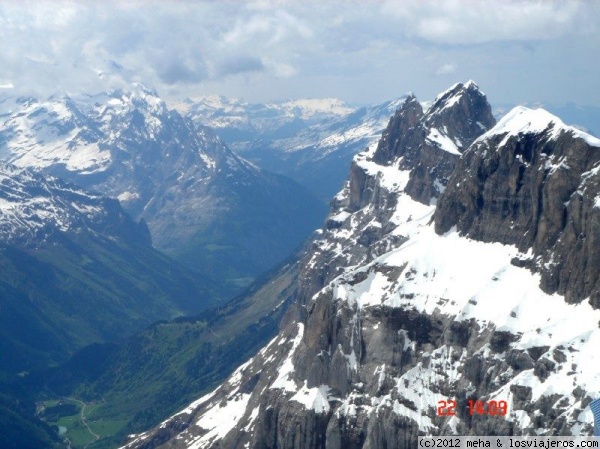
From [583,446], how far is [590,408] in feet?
25.9

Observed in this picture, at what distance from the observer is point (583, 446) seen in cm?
19725

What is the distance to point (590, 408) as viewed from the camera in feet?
652
